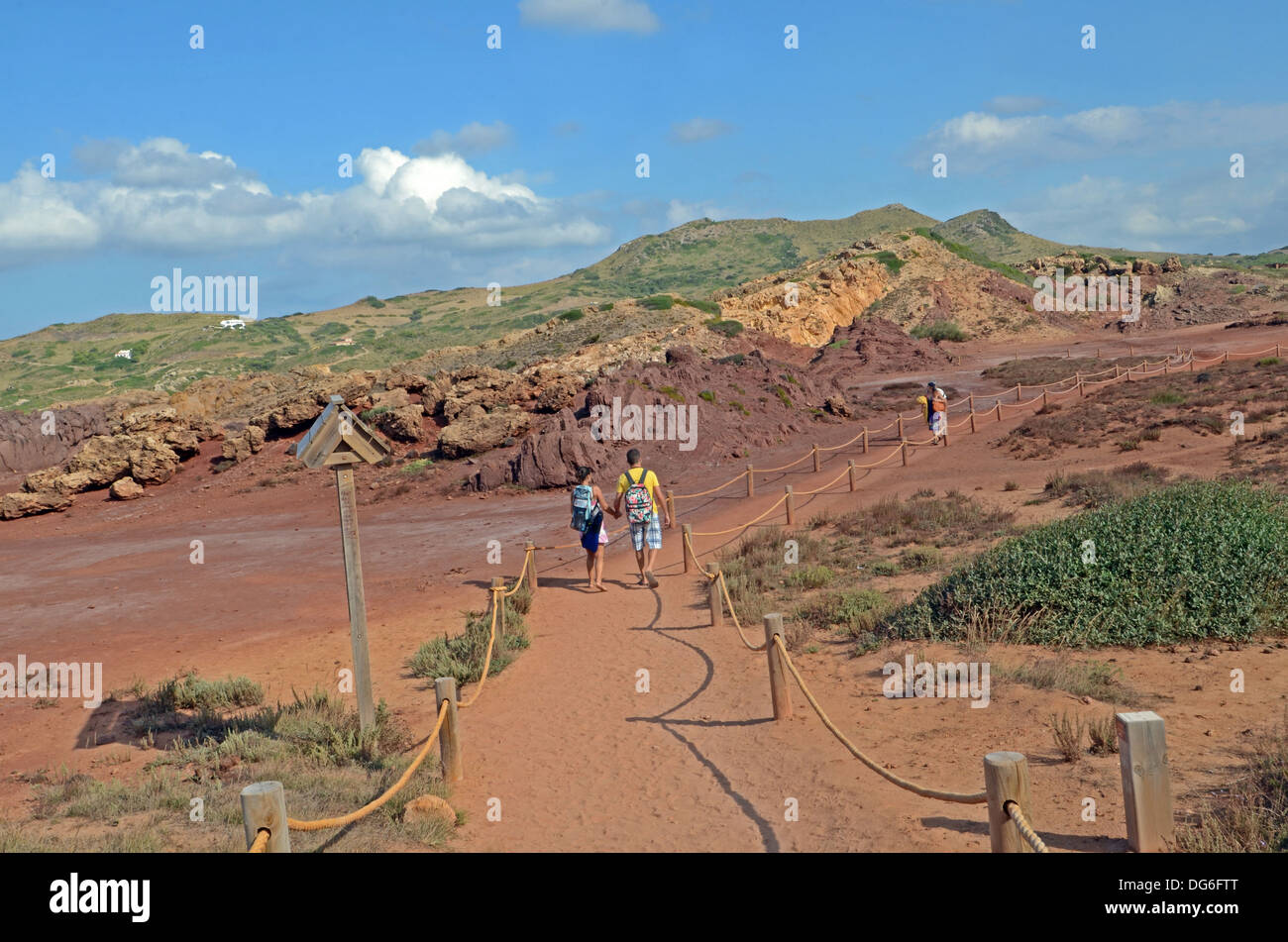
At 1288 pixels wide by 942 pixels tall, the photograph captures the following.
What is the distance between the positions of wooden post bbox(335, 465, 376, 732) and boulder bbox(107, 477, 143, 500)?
22.1 meters

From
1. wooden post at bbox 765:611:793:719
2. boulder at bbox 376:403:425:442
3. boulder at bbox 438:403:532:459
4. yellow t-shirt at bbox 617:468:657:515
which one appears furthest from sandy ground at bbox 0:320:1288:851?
boulder at bbox 376:403:425:442

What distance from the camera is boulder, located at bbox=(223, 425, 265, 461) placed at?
1094 inches

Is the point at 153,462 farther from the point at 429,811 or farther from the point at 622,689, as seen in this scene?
the point at 429,811

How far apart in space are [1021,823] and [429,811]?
370 centimetres

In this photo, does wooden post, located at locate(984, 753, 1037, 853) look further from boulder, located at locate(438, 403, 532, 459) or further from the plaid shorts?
boulder, located at locate(438, 403, 532, 459)

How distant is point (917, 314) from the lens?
169ft

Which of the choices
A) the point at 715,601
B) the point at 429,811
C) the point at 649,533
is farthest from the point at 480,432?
the point at 429,811

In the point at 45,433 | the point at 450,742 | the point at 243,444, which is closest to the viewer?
the point at 450,742

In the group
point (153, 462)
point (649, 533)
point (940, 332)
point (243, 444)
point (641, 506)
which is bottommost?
point (649, 533)

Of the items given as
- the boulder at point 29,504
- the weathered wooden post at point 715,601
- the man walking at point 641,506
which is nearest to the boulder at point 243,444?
the boulder at point 29,504

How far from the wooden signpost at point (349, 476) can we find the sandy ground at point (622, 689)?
1.09 meters

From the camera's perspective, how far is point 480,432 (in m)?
25.0
